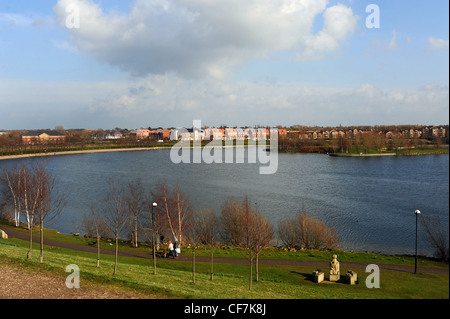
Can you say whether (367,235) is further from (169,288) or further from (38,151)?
(38,151)

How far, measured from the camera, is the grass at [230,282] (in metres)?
5.15

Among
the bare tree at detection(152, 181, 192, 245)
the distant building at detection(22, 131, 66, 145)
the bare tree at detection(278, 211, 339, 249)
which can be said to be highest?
the distant building at detection(22, 131, 66, 145)

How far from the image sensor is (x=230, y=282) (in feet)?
33.4

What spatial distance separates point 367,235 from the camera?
19.1m

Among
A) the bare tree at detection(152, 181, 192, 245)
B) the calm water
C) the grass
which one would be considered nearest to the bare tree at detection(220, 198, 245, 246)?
the bare tree at detection(152, 181, 192, 245)

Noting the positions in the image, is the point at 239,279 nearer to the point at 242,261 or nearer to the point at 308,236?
the point at 242,261

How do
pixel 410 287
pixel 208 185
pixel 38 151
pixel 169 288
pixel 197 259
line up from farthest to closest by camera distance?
pixel 38 151
pixel 208 185
pixel 197 259
pixel 169 288
pixel 410 287

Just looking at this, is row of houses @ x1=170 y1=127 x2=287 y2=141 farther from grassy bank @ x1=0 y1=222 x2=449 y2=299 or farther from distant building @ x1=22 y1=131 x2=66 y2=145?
grassy bank @ x1=0 y1=222 x2=449 y2=299

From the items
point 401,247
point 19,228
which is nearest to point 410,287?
point 401,247

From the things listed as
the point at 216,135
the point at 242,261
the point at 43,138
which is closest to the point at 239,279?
the point at 242,261

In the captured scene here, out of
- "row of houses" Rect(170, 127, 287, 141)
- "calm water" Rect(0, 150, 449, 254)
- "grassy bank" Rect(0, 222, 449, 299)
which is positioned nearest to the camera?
"grassy bank" Rect(0, 222, 449, 299)

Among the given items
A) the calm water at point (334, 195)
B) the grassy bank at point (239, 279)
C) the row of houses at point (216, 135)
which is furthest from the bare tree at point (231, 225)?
the row of houses at point (216, 135)

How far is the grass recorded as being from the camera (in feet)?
16.9

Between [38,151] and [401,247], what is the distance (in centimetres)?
8346
